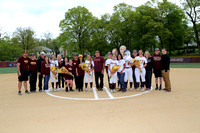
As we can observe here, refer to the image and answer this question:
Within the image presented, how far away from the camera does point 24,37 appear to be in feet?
Answer: 196

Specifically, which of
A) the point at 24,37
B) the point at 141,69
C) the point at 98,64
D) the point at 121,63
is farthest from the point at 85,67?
the point at 24,37

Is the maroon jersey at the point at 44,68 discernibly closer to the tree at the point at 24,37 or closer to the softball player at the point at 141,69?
the softball player at the point at 141,69

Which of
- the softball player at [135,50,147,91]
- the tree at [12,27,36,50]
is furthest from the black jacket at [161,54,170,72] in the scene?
the tree at [12,27,36,50]

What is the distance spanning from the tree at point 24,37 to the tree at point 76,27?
27.3 metres

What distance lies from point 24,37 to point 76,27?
1287 inches

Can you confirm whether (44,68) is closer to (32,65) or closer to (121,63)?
(32,65)

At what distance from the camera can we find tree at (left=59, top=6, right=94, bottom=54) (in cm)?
3916

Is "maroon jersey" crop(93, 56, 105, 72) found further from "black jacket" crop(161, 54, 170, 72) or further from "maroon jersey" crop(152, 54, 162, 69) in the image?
"black jacket" crop(161, 54, 170, 72)

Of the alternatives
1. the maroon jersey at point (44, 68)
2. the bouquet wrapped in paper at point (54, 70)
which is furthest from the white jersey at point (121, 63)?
the maroon jersey at point (44, 68)

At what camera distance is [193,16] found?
1596 inches

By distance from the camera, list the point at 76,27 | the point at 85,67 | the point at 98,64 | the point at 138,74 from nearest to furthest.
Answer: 1. the point at 138,74
2. the point at 85,67
3. the point at 98,64
4. the point at 76,27

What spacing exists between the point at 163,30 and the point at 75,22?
2413 cm

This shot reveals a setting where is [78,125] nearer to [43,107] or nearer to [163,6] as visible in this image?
[43,107]

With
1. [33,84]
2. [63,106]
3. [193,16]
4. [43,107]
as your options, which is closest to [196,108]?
[63,106]
